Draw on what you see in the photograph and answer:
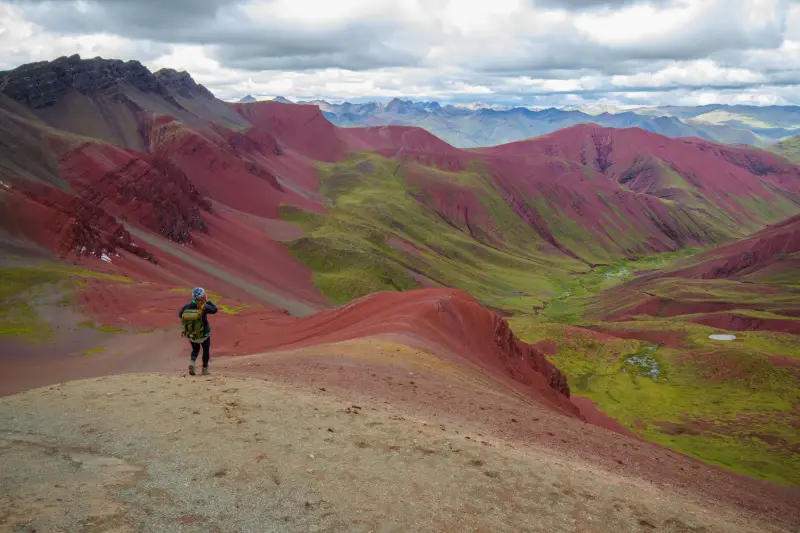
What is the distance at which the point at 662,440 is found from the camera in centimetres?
6056

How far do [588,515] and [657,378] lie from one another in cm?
7737

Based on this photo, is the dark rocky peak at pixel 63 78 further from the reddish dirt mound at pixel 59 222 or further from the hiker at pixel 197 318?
the hiker at pixel 197 318

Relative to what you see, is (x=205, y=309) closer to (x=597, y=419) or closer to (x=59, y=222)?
(x=597, y=419)

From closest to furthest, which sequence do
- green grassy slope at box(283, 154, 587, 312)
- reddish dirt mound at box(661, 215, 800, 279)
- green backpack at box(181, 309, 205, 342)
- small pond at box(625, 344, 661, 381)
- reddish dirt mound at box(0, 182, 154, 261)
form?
green backpack at box(181, 309, 205, 342), reddish dirt mound at box(0, 182, 154, 261), small pond at box(625, 344, 661, 381), green grassy slope at box(283, 154, 587, 312), reddish dirt mound at box(661, 215, 800, 279)

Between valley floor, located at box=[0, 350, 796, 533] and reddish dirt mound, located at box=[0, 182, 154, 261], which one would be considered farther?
reddish dirt mound, located at box=[0, 182, 154, 261]

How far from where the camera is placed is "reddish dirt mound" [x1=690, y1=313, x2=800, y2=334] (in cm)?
10012

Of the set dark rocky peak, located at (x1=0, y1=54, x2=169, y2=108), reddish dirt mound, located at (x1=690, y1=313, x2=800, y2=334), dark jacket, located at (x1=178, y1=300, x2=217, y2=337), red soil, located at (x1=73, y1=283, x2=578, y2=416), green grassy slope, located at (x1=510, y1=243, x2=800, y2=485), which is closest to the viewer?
dark jacket, located at (x1=178, y1=300, x2=217, y2=337)

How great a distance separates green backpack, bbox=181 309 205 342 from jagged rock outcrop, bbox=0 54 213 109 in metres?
149

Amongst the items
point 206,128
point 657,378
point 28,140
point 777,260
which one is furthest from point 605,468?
point 206,128

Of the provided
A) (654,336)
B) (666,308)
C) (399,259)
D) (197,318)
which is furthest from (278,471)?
(399,259)

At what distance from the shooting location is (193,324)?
19312mm

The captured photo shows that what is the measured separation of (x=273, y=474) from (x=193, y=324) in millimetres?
8334

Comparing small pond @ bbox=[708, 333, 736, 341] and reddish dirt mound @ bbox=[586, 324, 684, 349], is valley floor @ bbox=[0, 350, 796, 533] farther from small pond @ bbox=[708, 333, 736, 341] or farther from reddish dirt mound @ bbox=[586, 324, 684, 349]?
small pond @ bbox=[708, 333, 736, 341]

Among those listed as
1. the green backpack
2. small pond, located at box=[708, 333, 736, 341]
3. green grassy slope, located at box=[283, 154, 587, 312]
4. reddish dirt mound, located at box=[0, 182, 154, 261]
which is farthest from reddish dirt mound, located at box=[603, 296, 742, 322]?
the green backpack
